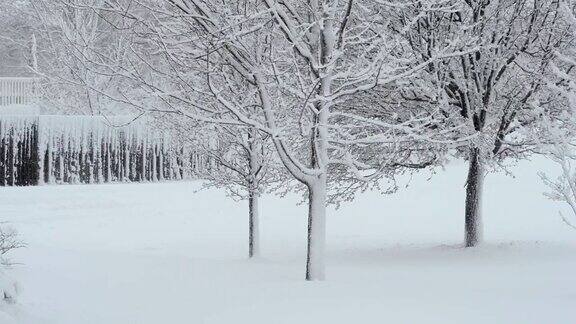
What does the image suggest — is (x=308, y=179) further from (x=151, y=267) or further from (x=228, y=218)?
(x=228, y=218)

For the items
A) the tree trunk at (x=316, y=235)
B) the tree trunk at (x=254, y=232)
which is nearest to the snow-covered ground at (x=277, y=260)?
the tree trunk at (x=316, y=235)

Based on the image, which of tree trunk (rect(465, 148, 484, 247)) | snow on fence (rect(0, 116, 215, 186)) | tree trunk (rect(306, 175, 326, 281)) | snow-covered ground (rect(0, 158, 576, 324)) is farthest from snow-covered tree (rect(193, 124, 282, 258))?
snow on fence (rect(0, 116, 215, 186))

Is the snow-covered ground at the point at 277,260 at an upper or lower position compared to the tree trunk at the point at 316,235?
lower

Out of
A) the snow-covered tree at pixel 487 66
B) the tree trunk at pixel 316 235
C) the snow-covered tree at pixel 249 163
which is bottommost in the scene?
the tree trunk at pixel 316 235

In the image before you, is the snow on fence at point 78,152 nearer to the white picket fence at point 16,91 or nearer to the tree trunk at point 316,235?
the white picket fence at point 16,91

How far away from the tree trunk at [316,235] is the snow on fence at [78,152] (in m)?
13.0

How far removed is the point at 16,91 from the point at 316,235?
19.9m

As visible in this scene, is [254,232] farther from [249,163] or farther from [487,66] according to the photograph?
[487,66]

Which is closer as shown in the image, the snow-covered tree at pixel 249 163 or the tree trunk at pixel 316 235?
the tree trunk at pixel 316 235

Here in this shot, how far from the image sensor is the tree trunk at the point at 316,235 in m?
8.41

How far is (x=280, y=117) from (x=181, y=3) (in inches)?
98.7

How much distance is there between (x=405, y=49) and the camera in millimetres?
11039

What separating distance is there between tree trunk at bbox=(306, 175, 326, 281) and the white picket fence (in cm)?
1892

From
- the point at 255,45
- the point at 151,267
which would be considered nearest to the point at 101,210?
the point at 151,267
